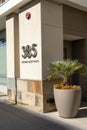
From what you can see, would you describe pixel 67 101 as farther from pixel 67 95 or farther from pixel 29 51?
pixel 29 51

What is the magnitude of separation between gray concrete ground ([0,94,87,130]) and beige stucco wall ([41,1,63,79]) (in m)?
1.49

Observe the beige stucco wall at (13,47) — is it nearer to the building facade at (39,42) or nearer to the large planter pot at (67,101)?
the building facade at (39,42)

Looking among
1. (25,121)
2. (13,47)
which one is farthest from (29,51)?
(25,121)

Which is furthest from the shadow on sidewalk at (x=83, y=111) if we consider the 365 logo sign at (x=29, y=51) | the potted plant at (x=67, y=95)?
the 365 logo sign at (x=29, y=51)

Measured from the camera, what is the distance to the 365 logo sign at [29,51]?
363 inches

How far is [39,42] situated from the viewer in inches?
351

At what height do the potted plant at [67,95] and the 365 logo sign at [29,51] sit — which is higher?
the 365 logo sign at [29,51]

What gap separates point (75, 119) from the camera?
7762 mm

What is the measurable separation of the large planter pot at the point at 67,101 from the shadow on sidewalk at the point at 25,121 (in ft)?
1.55

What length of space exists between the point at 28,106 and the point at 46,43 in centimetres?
258

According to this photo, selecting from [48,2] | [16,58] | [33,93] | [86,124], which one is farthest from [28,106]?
[48,2]

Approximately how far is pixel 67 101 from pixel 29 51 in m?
2.81

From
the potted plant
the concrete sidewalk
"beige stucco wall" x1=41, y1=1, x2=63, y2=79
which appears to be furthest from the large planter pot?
"beige stucco wall" x1=41, y1=1, x2=63, y2=79

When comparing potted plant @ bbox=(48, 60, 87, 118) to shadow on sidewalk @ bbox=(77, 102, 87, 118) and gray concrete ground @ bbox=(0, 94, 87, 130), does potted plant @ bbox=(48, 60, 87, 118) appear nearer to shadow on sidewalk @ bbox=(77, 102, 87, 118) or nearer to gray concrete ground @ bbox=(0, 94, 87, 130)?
gray concrete ground @ bbox=(0, 94, 87, 130)
